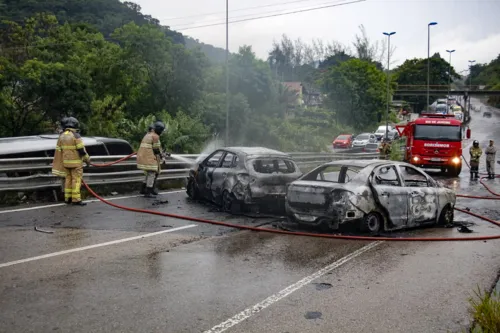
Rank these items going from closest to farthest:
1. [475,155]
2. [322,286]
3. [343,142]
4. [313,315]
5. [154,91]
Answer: [313,315] < [322,286] < [475,155] < [154,91] < [343,142]

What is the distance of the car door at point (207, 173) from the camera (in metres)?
11.6

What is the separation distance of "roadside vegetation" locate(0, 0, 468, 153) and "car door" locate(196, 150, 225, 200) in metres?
15.2

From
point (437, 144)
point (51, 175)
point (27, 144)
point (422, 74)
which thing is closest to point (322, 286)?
point (51, 175)

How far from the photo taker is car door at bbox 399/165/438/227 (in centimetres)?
977

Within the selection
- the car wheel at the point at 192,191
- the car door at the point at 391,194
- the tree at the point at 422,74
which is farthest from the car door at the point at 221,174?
the tree at the point at 422,74

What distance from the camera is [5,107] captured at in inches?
1023

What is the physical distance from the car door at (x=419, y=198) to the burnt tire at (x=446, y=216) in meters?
0.29

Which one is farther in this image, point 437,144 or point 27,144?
point 437,144

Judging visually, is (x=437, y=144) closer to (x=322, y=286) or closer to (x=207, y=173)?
(x=207, y=173)

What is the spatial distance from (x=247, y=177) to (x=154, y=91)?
1188 inches

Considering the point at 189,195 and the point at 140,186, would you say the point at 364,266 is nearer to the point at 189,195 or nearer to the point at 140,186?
the point at 189,195

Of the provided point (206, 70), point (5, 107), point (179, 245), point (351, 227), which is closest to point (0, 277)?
point (179, 245)

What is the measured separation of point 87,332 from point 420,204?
7192 mm

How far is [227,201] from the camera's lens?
10.9 meters
